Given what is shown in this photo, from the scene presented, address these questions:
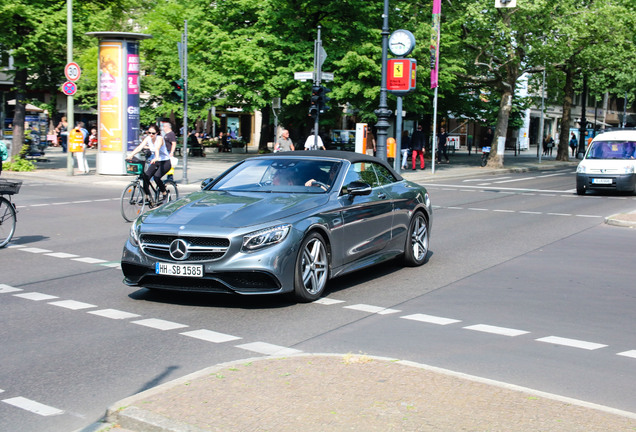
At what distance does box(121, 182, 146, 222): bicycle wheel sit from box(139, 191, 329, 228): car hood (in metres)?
6.94

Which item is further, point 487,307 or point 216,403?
point 487,307

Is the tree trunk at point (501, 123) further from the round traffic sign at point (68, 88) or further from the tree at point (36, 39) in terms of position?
the round traffic sign at point (68, 88)

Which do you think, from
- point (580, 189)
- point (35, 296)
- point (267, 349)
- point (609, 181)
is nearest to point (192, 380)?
point (267, 349)

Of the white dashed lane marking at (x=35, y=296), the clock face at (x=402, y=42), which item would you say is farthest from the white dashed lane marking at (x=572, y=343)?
the clock face at (x=402, y=42)

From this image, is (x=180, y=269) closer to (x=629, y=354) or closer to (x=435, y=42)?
(x=629, y=354)

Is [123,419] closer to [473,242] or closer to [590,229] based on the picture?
[473,242]

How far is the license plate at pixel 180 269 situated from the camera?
7.27 meters

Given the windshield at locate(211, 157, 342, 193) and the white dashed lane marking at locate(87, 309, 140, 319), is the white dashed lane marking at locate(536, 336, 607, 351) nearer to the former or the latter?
the windshield at locate(211, 157, 342, 193)

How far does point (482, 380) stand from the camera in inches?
197

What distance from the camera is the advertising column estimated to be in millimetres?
26594

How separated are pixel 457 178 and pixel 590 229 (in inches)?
668

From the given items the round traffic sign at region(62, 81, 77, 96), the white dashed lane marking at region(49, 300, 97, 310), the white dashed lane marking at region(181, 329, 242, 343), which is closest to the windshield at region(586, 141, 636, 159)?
the round traffic sign at region(62, 81, 77, 96)

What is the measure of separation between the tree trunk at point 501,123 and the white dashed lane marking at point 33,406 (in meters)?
35.7

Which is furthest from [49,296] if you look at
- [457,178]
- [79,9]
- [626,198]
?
[457,178]
